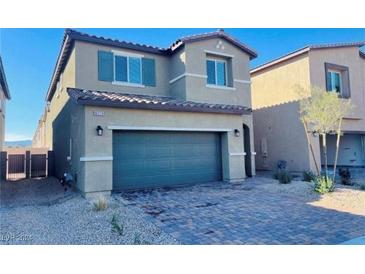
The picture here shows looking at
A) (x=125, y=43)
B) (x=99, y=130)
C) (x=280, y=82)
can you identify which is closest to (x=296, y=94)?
(x=280, y=82)

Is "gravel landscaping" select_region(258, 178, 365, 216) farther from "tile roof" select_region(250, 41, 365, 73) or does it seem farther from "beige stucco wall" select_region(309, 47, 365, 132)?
"tile roof" select_region(250, 41, 365, 73)

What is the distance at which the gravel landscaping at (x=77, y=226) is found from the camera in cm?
634

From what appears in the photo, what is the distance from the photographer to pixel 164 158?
12977mm

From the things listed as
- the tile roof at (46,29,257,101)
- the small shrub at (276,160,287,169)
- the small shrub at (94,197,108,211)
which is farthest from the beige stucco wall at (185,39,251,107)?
the small shrub at (94,197,108,211)

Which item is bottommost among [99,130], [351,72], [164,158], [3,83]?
[164,158]

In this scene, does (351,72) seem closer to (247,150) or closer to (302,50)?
(302,50)

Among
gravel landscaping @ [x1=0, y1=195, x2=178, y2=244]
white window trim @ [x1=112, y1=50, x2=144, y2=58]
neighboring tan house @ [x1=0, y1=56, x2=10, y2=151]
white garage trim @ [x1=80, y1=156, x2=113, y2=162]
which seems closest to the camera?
gravel landscaping @ [x1=0, y1=195, x2=178, y2=244]

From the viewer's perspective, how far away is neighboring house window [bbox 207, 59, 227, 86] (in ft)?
52.7

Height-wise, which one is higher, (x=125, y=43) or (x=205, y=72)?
(x=125, y=43)

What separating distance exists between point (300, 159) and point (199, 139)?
756 cm

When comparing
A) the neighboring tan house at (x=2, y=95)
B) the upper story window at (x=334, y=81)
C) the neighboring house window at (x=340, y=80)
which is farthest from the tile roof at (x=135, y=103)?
the neighboring house window at (x=340, y=80)

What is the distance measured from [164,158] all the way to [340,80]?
48.4 feet
